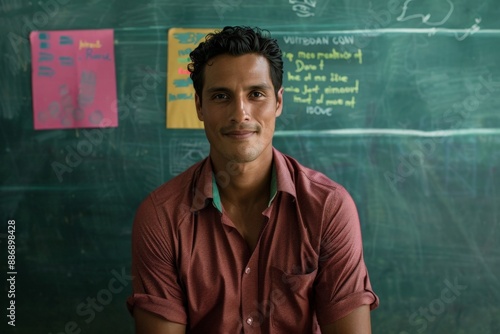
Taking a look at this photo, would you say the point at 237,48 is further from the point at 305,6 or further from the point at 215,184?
the point at 305,6

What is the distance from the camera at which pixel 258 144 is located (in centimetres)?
155

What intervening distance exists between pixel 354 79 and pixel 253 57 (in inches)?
30.3

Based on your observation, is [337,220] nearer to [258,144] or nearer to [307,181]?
[307,181]

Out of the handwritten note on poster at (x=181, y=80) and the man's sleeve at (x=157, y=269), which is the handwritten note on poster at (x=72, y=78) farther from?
the man's sleeve at (x=157, y=269)

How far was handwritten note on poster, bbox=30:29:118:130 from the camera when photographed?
219 centimetres

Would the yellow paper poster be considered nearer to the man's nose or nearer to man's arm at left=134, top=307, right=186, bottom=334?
the man's nose

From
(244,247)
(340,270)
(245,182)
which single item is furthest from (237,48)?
(340,270)

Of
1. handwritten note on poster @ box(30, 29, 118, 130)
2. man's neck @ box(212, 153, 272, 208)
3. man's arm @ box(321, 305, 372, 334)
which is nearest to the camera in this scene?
man's arm @ box(321, 305, 372, 334)

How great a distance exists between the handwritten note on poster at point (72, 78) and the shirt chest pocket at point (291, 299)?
109 centimetres

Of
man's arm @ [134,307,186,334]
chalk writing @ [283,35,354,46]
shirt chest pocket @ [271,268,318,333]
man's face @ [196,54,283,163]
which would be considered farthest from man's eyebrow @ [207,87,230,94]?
chalk writing @ [283,35,354,46]

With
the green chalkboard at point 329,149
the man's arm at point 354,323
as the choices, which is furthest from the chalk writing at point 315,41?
the man's arm at point 354,323

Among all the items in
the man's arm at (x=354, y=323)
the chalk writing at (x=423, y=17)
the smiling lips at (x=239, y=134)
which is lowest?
the man's arm at (x=354, y=323)

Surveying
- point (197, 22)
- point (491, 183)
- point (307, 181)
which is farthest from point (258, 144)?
point (491, 183)

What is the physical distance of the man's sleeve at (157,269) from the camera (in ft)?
4.91
